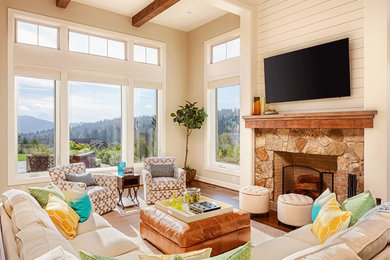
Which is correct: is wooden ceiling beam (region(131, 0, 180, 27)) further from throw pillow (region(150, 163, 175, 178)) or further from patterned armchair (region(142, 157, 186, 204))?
patterned armchair (region(142, 157, 186, 204))

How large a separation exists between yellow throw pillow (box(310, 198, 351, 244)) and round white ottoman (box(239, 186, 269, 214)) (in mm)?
1705

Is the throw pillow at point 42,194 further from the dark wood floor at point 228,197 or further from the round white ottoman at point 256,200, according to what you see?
the dark wood floor at point 228,197

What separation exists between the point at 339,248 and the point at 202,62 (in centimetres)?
613

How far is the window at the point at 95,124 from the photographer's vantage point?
5.82m

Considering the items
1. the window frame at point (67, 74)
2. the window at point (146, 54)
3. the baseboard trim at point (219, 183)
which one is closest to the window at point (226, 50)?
the window frame at point (67, 74)

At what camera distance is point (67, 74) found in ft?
18.2

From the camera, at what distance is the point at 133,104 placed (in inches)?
254

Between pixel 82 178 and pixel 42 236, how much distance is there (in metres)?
3.02

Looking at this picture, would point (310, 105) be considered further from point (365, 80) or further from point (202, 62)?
point (202, 62)

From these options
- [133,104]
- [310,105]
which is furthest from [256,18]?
[133,104]

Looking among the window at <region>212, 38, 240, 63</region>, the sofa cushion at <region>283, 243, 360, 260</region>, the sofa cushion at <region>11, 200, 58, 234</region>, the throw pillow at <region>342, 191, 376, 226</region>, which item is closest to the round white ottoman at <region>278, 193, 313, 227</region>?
the throw pillow at <region>342, 191, 376, 226</region>

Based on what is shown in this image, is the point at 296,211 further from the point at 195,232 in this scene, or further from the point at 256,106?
the point at 256,106

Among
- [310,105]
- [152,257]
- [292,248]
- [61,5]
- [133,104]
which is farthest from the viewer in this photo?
[133,104]

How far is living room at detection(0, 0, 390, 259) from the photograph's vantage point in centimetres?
275
